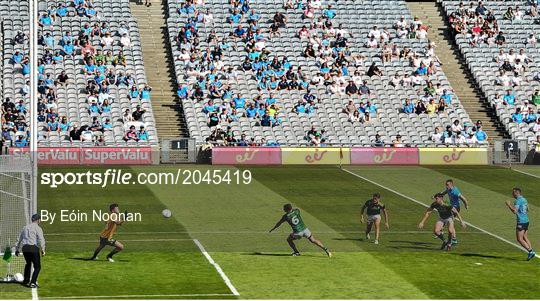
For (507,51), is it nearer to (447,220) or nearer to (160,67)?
(160,67)

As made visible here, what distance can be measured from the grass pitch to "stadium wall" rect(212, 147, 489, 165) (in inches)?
173

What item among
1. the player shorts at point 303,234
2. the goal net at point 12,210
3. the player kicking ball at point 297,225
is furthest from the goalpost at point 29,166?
the player shorts at point 303,234

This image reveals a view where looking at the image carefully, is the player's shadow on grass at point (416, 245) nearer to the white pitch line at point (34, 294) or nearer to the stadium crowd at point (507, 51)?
the white pitch line at point (34, 294)

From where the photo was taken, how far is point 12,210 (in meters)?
35.6

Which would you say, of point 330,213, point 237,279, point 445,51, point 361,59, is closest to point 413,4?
point 445,51

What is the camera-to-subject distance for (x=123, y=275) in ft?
101

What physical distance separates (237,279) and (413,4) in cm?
5421

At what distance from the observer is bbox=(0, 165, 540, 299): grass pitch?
29.5 m

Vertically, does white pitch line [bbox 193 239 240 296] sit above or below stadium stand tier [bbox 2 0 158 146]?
below

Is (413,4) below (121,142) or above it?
above

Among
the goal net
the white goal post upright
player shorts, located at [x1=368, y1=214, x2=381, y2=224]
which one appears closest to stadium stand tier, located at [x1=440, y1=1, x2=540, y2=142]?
player shorts, located at [x1=368, y1=214, x2=381, y2=224]

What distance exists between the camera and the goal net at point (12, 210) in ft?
100

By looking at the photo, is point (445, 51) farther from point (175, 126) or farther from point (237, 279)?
point (237, 279)

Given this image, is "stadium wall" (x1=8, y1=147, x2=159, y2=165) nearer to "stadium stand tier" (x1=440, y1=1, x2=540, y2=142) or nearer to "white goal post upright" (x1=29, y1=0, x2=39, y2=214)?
"stadium stand tier" (x1=440, y1=1, x2=540, y2=142)
